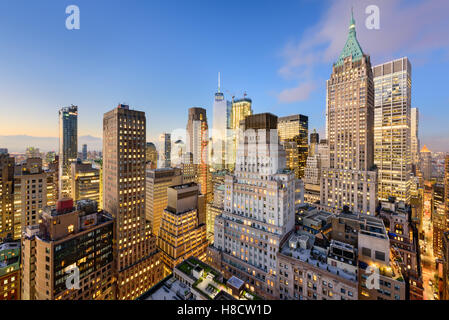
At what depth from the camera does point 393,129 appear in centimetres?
11631

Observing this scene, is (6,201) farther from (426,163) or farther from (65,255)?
(426,163)

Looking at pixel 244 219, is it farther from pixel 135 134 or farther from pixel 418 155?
pixel 418 155

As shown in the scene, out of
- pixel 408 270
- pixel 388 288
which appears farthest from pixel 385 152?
pixel 388 288

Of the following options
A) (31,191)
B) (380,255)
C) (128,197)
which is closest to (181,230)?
(128,197)

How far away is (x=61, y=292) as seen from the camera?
157 ft

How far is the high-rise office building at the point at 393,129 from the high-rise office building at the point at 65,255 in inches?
5904

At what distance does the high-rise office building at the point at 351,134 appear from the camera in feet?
280

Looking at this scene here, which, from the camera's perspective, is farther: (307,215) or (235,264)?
(307,215)

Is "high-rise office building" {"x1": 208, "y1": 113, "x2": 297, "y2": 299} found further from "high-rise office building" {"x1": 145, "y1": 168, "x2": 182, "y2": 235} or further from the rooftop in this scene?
"high-rise office building" {"x1": 145, "y1": 168, "x2": 182, "y2": 235}

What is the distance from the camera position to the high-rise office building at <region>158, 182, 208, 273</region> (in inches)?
3231

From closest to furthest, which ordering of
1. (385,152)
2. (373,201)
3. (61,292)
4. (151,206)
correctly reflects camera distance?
(61,292)
(373,201)
(151,206)
(385,152)

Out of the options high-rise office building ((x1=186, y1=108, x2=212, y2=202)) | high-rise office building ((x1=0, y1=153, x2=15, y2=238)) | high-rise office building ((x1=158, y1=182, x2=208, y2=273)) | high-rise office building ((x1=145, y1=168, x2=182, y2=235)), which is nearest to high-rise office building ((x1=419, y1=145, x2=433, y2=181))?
high-rise office building ((x1=186, y1=108, x2=212, y2=202))

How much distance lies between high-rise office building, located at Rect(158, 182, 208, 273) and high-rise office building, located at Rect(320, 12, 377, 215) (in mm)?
68284

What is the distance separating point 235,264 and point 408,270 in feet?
194
